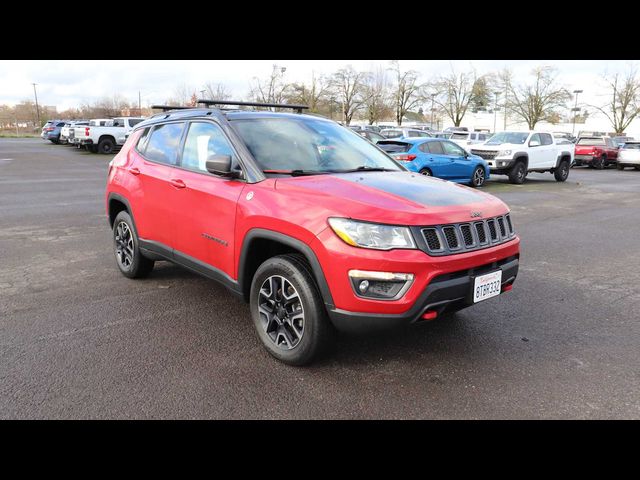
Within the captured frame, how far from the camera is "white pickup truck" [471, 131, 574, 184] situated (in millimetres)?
16906

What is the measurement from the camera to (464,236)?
3.26 meters

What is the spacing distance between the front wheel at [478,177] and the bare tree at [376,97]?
3366 centimetres

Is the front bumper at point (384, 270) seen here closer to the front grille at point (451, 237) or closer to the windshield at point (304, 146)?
the front grille at point (451, 237)

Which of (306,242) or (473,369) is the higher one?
(306,242)

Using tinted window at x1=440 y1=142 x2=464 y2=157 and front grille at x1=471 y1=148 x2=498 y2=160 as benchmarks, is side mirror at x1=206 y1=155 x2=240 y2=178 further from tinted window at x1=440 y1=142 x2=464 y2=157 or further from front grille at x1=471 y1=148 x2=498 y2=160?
front grille at x1=471 y1=148 x2=498 y2=160

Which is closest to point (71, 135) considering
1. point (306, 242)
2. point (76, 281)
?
point (76, 281)

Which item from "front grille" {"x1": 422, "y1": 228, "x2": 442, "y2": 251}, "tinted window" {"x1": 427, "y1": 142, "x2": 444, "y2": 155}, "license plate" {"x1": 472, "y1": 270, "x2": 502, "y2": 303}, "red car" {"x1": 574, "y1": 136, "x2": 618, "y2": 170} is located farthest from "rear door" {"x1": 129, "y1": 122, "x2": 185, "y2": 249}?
"red car" {"x1": 574, "y1": 136, "x2": 618, "y2": 170}

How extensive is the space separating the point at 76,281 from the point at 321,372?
10.8 feet

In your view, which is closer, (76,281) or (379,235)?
(379,235)

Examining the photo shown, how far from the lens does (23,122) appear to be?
75.8 m

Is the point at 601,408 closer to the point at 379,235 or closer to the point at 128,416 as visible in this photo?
the point at 379,235

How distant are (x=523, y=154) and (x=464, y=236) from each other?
15370 mm

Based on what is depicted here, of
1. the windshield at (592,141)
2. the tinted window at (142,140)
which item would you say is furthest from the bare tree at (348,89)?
the tinted window at (142,140)

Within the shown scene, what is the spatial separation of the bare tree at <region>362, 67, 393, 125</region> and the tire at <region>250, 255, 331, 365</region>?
46.0 metres
